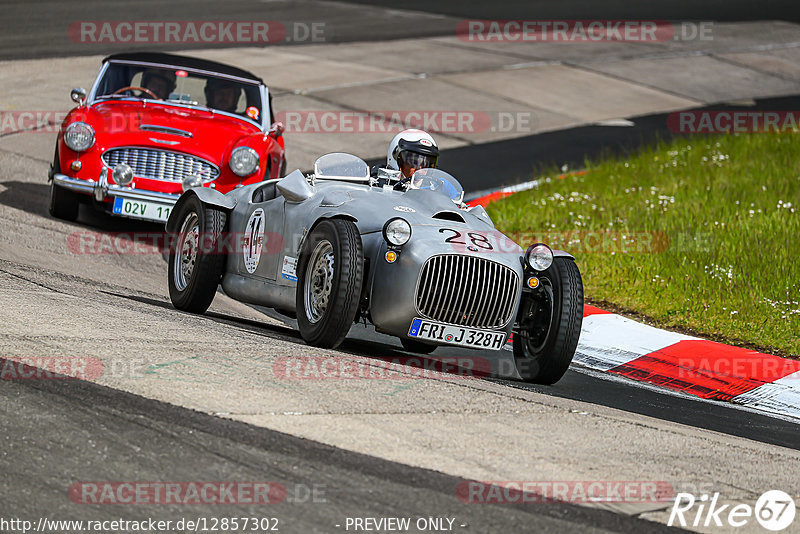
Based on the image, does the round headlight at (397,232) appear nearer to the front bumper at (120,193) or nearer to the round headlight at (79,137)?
the front bumper at (120,193)

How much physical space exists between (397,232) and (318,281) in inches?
24.7

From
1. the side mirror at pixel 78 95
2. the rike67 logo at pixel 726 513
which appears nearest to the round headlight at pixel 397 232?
the rike67 logo at pixel 726 513

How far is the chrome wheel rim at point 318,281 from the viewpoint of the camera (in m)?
6.74

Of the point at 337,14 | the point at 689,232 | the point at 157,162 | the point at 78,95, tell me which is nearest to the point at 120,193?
the point at 157,162

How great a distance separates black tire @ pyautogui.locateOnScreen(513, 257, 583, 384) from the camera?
22.5ft

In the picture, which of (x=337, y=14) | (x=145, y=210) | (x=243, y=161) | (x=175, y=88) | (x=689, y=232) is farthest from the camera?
(x=337, y=14)

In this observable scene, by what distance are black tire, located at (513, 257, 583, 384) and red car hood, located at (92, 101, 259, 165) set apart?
4.36 meters

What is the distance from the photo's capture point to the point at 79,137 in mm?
10484

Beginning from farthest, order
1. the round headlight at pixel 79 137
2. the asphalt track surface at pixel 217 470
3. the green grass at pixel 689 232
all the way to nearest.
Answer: the round headlight at pixel 79 137 → the green grass at pixel 689 232 → the asphalt track surface at pixel 217 470

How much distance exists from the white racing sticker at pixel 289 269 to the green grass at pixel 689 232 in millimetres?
3077

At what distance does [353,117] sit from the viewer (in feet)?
54.7

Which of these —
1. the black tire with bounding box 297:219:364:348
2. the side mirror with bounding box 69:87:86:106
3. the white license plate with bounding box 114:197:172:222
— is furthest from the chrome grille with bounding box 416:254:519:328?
the side mirror with bounding box 69:87:86:106

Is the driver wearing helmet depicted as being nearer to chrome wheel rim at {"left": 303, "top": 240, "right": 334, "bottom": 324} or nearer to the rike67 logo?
chrome wheel rim at {"left": 303, "top": 240, "right": 334, "bottom": 324}

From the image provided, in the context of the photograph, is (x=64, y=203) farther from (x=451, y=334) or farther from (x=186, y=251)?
(x=451, y=334)
